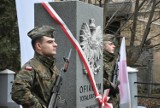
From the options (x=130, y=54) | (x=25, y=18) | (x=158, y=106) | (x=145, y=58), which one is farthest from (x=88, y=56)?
(x=145, y=58)

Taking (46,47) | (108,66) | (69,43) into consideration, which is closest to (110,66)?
(108,66)

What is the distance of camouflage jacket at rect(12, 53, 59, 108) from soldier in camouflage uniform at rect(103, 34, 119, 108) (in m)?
2.10

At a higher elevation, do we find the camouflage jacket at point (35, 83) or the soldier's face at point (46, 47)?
the soldier's face at point (46, 47)

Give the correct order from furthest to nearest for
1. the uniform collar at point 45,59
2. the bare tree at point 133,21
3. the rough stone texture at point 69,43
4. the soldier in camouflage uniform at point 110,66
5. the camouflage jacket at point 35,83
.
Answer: the bare tree at point 133,21 → the soldier in camouflage uniform at point 110,66 → the rough stone texture at point 69,43 → the uniform collar at point 45,59 → the camouflage jacket at point 35,83

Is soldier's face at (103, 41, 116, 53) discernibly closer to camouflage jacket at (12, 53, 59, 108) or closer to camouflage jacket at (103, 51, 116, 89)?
camouflage jacket at (103, 51, 116, 89)

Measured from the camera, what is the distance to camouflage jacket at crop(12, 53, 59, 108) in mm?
4113

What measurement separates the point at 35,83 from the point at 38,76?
8 cm

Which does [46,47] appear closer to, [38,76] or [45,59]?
[45,59]

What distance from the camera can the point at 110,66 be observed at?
685 centimetres

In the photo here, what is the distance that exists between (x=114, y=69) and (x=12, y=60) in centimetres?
969

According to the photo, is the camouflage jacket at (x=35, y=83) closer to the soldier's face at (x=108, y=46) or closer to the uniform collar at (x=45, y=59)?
the uniform collar at (x=45, y=59)

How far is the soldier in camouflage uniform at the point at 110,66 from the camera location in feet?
21.9

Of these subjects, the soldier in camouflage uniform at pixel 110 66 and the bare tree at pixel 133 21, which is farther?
the bare tree at pixel 133 21

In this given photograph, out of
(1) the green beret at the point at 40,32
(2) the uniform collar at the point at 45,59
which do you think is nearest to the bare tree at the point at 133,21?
(1) the green beret at the point at 40,32
